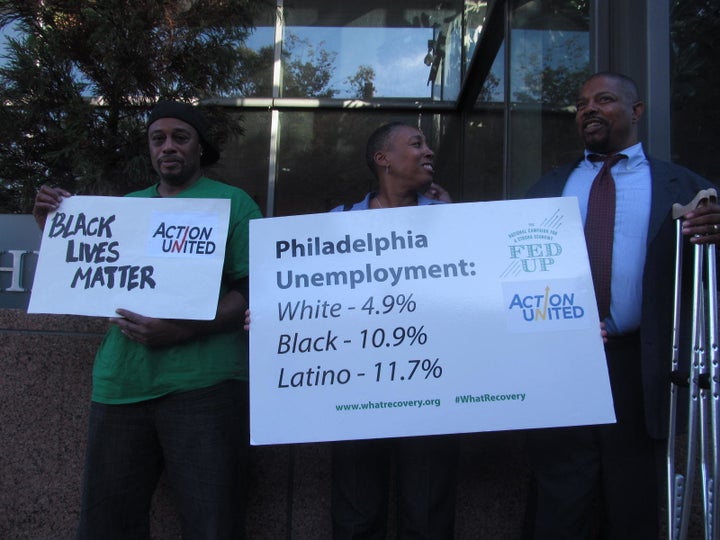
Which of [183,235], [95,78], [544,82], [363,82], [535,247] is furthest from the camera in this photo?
[363,82]

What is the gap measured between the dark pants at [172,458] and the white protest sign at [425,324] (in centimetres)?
20

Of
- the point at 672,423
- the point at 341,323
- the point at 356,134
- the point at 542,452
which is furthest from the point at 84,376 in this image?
the point at 356,134

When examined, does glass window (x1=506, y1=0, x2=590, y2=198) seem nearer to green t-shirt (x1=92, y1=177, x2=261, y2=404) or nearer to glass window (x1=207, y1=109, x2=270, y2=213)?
green t-shirt (x1=92, y1=177, x2=261, y2=404)

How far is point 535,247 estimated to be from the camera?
2.25 metres

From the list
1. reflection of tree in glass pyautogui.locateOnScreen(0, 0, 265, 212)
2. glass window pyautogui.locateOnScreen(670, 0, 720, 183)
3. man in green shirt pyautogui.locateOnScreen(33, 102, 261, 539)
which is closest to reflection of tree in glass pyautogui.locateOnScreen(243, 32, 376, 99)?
reflection of tree in glass pyautogui.locateOnScreen(0, 0, 265, 212)

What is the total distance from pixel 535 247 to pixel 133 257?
1.49m

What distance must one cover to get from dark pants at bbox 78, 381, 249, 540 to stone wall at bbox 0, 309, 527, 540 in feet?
1.99

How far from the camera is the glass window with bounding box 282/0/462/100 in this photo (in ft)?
24.2

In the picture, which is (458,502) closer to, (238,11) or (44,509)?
(44,509)

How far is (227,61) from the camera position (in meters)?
4.21

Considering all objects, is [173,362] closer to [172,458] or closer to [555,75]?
[172,458]

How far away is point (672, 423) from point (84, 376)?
100 inches

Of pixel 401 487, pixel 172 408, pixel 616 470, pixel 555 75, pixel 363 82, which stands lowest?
pixel 401 487

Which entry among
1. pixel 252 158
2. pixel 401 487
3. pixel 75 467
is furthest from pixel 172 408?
pixel 252 158
